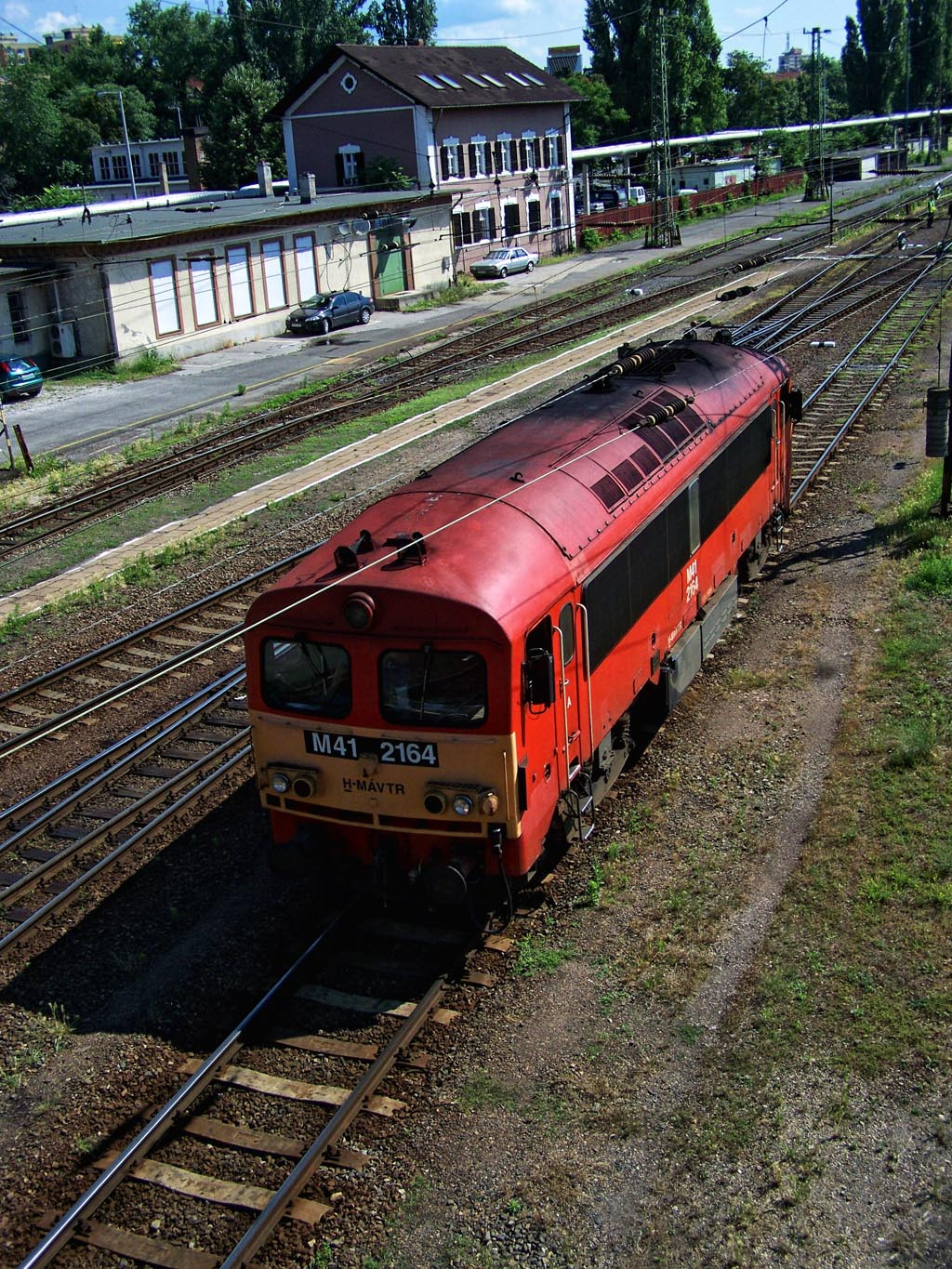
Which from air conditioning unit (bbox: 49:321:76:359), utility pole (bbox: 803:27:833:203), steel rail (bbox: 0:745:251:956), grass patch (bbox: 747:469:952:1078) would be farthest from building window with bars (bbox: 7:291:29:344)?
utility pole (bbox: 803:27:833:203)

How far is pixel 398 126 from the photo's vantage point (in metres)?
50.0

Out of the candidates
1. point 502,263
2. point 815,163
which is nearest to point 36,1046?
point 502,263

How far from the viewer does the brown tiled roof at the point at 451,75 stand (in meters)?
49.4

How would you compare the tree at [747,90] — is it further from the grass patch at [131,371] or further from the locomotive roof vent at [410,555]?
the locomotive roof vent at [410,555]

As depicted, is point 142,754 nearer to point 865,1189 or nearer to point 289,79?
point 865,1189

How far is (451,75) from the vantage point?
53.2 m

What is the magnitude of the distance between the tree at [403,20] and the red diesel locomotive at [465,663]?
89.5 metres

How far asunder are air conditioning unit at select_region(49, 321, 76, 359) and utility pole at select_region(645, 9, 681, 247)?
2775cm

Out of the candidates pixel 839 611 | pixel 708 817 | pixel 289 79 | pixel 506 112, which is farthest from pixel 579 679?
pixel 289 79

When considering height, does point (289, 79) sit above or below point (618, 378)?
above

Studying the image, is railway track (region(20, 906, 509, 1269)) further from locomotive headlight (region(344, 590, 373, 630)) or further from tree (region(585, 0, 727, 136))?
tree (region(585, 0, 727, 136))

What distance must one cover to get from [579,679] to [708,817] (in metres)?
2.52

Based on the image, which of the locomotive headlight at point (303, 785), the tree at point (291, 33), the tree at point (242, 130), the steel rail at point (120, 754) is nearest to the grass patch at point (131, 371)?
the steel rail at point (120, 754)

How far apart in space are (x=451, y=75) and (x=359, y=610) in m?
51.6
